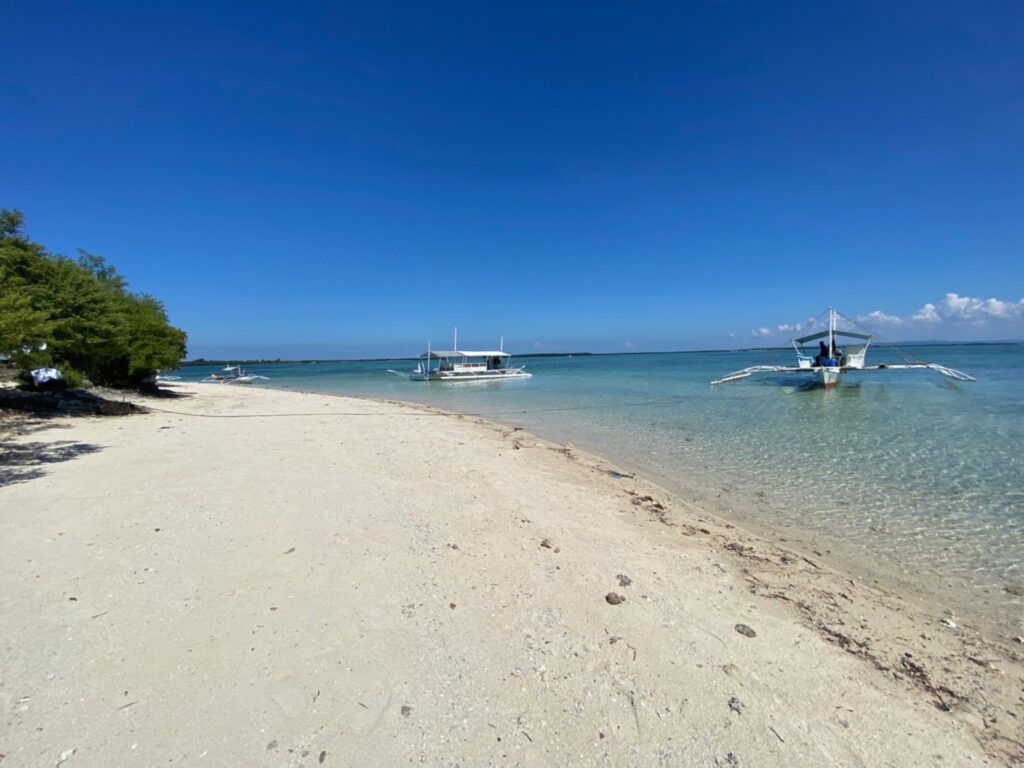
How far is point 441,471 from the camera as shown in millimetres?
8547

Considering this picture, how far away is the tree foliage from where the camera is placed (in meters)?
8.84

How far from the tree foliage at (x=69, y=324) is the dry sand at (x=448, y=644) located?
4.39 meters

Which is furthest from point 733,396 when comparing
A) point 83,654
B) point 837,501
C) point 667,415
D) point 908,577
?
point 83,654

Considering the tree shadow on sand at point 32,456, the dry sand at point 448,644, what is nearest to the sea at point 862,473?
the dry sand at point 448,644

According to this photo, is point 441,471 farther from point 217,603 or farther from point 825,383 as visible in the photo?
point 825,383

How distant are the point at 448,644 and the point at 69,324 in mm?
16133

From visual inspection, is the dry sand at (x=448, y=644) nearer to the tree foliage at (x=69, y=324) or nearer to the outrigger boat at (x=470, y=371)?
the tree foliage at (x=69, y=324)

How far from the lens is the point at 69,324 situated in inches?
512

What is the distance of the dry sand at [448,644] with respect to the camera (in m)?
2.48

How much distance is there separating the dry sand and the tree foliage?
4.39m

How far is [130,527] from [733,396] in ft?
88.7

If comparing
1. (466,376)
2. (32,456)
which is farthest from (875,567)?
(466,376)

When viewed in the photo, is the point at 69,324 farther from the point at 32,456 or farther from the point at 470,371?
the point at 470,371

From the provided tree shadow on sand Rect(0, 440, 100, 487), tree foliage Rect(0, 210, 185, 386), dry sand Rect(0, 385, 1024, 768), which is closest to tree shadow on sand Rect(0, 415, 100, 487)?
tree shadow on sand Rect(0, 440, 100, 487)
